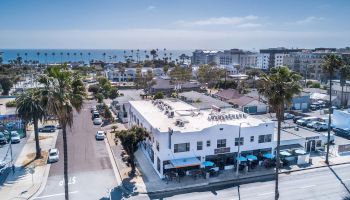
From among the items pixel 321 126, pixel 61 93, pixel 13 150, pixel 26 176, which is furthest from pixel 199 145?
pixel 321 126

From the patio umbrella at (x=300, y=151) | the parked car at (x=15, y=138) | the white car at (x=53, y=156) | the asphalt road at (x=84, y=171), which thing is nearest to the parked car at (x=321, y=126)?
the patio umbrella at (x=300, y=151)

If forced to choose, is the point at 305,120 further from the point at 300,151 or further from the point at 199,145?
the point at 199,145

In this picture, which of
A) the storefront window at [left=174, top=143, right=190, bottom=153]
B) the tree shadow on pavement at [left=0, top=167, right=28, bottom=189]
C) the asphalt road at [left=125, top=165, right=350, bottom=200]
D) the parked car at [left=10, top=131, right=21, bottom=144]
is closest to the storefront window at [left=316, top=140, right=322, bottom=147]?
the asphalt road at [left=125, top=165, right=350, bottom=200]

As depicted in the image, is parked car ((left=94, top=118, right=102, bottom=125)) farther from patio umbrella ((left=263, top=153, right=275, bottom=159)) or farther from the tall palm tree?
the tall palm tree

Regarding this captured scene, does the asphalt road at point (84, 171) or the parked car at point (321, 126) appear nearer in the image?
the asphalt road at point (84, 171)

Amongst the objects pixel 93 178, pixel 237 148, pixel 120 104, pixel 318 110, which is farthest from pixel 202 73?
pixel 93 178

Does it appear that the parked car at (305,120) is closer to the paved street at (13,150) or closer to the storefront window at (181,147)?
the storefront window at (181,147)
